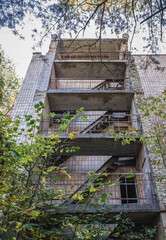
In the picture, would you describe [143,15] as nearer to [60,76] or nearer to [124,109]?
[124,109]

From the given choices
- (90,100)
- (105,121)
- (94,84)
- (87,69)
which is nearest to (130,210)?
(105,121)

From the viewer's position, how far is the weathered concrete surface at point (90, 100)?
10836mm

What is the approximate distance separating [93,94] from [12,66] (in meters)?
7.58

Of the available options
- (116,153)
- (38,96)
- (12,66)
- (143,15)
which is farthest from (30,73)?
(143,15)

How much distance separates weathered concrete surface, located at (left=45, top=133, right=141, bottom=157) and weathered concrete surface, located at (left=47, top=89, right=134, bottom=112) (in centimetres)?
299

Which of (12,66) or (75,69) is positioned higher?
(12,66)

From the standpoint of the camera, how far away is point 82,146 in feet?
30.9

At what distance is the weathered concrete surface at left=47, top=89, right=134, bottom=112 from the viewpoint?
10836 millimetres

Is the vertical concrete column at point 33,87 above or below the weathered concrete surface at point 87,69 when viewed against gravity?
below

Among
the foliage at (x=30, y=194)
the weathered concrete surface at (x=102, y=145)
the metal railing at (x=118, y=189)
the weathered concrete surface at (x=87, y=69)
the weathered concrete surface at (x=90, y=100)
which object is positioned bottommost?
the foliage at (x=30, y=194)

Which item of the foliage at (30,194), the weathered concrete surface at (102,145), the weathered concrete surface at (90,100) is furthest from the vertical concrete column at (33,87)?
the foliage at (30,194)

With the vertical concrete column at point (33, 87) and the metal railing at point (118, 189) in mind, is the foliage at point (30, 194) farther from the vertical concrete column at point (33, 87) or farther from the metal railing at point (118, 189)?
the vertical concrete column at point (33, 87)

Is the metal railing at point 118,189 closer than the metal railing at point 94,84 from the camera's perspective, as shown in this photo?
Yes

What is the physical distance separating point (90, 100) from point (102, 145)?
313cm
